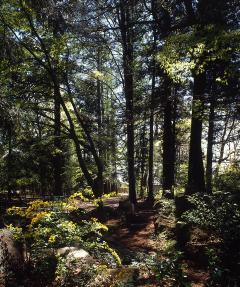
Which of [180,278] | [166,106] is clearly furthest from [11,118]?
[166,106]

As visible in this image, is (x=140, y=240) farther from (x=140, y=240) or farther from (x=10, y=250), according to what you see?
Answer: (x=10, y=250)

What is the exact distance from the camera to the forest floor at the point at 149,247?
484cm

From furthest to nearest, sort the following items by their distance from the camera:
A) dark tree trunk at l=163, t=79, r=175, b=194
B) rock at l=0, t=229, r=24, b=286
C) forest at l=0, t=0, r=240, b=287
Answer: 1. dark tree trunk at l=163, t=79, r=175, b=194
2. forest at l=0, t=0, r=240, b=287
3. rock at l=0, t=229, r=24, b=286

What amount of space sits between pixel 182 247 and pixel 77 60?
882 centimetres

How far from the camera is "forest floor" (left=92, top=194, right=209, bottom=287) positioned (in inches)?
190

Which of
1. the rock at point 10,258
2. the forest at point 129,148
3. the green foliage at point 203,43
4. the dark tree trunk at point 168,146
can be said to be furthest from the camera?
the dark tree trunk at point 168,146

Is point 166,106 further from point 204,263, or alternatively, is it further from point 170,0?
point 204,263

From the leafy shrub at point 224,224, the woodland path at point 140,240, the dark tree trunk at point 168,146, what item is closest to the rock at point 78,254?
the woodland path at point 140,240

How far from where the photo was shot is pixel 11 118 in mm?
6621

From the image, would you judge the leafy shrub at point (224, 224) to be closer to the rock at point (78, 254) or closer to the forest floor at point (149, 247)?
the forest floor at point (149, 247)

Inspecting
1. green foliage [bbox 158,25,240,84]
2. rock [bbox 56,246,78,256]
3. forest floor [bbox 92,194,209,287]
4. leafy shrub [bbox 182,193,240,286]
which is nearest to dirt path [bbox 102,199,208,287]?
forest floor [bbox 92,194,209,287]

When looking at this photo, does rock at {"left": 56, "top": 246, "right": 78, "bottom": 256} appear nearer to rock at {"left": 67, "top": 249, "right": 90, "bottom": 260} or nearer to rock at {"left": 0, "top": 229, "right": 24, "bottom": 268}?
rock at {"left": 67, "top": 249, "right": 90, "bottom": 260}

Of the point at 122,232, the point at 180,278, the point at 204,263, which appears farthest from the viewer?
the point at 122,232

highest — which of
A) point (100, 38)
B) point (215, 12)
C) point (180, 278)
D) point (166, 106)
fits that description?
point (100, 38)
